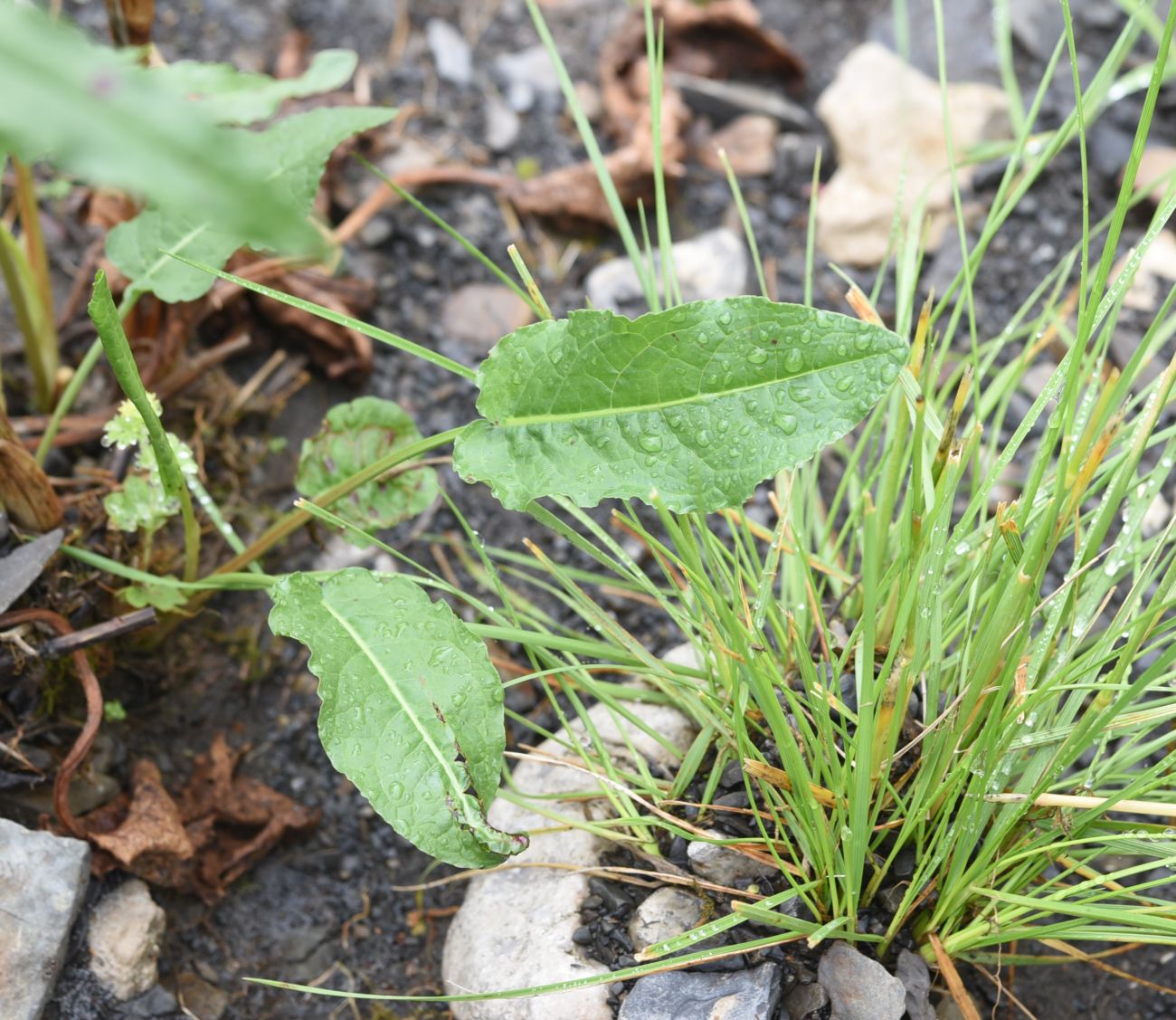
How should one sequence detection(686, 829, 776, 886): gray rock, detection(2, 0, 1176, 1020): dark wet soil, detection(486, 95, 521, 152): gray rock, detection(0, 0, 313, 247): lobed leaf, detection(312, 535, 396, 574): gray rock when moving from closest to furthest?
detection(0, 0, 313, 247): lobed leaf
detection(686, 829, 776, 886): gray rock
detection(2, 0, 1176, 1020): dark wet soil
detection(312, 535, 396, 574): gray rock
detection(486, 95, 521, 152): gray rock

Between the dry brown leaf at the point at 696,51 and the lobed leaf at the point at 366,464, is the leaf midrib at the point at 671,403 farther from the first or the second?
the dry brown leaf at the point at 696,51

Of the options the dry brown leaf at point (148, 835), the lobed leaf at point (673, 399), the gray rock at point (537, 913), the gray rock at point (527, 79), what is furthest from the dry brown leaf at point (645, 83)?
the dry brown leaf at point (148, 835)

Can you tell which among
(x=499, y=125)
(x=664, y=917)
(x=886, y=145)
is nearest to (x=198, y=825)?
(x=664, y=917)

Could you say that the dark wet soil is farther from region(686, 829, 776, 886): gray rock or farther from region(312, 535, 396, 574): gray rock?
region(686, 829, 776, 886): gray rock

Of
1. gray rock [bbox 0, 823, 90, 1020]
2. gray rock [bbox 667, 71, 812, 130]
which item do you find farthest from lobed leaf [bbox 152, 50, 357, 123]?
gray rock [bbox 0, 823, 90, 1020]

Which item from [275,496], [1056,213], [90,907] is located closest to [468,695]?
[90,907]

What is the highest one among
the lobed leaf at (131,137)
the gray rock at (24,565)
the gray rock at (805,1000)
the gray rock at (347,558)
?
the lobed leaf at (131,137)

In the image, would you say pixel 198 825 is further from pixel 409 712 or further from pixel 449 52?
pixel 449 52
